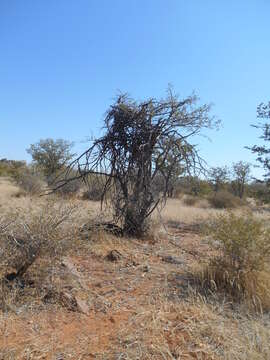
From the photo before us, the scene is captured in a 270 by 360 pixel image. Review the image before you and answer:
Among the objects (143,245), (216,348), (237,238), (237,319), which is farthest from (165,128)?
(216,348)

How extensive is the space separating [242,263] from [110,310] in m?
1.85

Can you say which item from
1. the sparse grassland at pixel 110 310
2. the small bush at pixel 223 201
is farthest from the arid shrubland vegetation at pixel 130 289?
the small bush at pixel 223 201

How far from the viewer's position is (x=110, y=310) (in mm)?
2814

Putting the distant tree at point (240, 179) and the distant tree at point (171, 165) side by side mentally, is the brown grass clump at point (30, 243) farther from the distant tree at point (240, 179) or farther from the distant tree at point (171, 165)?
the distant tree at point (240, 179)

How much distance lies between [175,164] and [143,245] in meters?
2.16

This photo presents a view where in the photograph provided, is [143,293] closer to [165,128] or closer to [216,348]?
[216,348]

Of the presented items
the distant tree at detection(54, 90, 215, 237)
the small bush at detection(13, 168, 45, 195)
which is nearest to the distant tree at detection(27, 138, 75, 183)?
the small bush at detection(13, 168, 45, 195)

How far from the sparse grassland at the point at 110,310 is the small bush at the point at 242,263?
0.10ft

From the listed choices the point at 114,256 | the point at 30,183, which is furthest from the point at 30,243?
the point at 30,183

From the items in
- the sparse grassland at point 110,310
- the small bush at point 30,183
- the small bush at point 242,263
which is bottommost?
the sparse grassland at point 110,310

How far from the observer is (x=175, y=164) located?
6.41 meters

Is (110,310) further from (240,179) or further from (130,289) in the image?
(240,179)

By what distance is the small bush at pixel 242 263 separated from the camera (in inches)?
126

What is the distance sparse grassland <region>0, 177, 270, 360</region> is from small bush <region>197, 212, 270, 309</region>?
0.03 m
